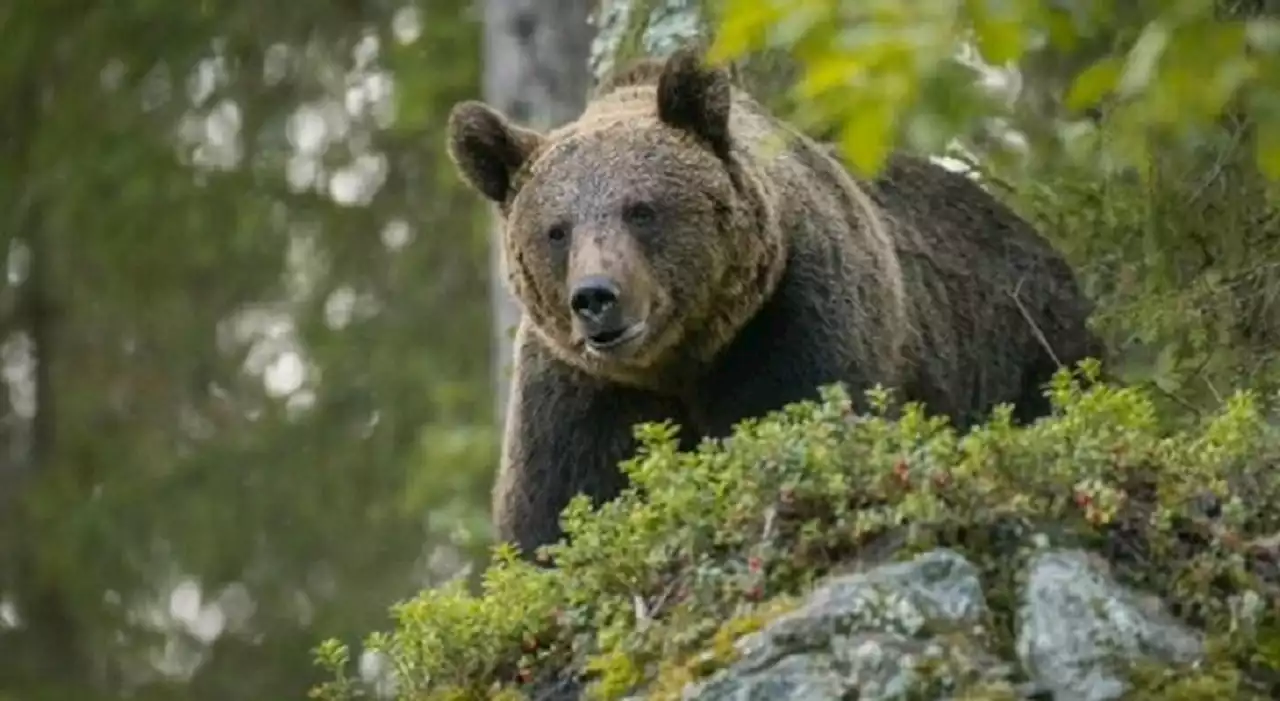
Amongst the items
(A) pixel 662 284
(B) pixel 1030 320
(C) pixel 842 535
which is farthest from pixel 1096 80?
(B) pixel 1030 320

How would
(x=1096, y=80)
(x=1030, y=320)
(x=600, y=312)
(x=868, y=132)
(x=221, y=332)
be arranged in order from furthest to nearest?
(x=221, y=332)
(x=1030, y=320)
(x=600, y=312)
(x=1096, y=80)
(x=868, y=132)

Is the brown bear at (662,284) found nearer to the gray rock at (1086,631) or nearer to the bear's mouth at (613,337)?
the bear's mouth at (613,337)

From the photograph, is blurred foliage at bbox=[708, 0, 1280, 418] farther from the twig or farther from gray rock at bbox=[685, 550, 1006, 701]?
gray rock at bbox=[685, 550, 1006, 701]

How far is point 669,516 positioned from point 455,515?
7.06 metres

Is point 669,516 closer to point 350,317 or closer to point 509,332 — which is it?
point 509,332

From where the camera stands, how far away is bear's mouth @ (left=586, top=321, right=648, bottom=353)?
672 centimetres

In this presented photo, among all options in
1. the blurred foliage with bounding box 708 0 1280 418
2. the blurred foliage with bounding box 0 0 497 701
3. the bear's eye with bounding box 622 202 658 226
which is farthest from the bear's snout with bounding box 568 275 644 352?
the blurred foliage with bounding box 0 0 497 701

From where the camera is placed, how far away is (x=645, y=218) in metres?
7.11

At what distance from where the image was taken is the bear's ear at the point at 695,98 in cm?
721

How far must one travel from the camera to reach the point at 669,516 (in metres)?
5.18

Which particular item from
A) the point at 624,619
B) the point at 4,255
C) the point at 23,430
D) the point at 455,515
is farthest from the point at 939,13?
the point at 23,430

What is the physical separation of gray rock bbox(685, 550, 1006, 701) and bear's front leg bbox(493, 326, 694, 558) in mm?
2408

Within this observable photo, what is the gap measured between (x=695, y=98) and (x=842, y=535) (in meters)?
2.60

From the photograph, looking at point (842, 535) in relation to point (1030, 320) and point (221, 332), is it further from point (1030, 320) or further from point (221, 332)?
point (221, 332)
